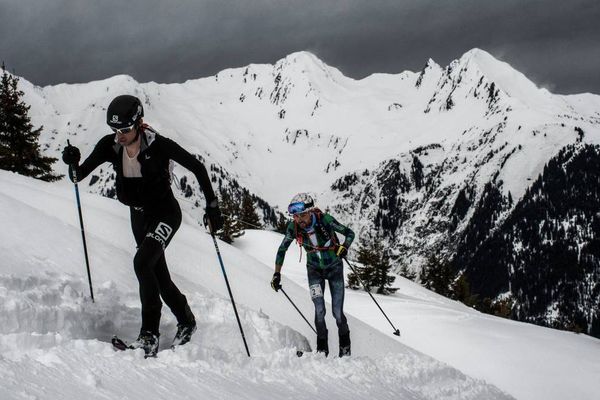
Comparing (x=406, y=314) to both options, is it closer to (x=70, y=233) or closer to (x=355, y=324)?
(x=355, y=324)

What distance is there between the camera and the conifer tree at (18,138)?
30.0 m

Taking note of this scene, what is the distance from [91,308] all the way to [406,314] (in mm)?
15397

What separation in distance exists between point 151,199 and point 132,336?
196 cm

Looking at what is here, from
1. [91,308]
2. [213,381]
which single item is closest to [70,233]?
[91,308]

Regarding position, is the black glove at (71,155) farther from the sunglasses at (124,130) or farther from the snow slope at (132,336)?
the snow slope at (132,336)

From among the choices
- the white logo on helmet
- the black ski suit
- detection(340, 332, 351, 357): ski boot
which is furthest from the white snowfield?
the white logo on helmet

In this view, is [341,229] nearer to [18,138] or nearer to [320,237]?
[320,237]

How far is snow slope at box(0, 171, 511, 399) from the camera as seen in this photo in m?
4.41

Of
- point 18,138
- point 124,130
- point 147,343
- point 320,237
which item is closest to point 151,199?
point 124,130

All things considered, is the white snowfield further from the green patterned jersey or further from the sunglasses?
the sunglasses

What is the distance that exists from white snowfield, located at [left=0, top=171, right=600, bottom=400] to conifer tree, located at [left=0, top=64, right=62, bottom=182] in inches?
625

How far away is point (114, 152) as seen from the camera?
5.93 metres

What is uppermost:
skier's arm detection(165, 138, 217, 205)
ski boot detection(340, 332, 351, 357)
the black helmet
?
the black helmet

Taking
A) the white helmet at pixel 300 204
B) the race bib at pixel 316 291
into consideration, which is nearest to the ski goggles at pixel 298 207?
the white helmet at pixel 300 204
